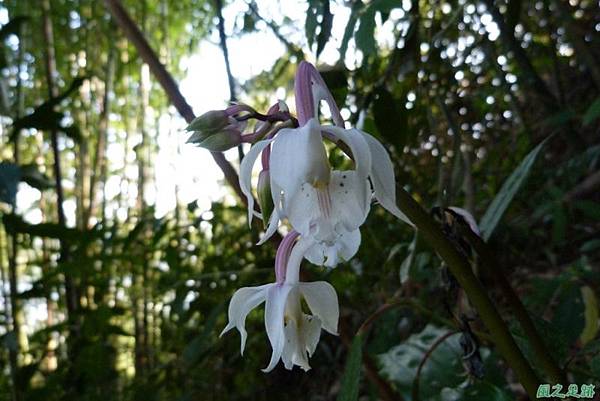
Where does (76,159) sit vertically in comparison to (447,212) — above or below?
above

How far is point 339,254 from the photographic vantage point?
360 millimetres

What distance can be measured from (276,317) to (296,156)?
12cm

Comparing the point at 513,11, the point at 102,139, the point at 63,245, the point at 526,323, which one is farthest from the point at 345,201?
the point at 102,139

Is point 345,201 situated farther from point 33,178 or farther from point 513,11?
point 33,178

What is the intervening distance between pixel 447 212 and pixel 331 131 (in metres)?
0.12

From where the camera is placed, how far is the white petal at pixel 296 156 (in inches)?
12.0

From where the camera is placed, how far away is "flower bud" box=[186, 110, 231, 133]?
0.34 m

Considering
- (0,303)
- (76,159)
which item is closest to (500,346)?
(0,303)

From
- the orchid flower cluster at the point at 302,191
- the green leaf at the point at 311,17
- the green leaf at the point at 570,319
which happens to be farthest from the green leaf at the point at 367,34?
the green leaf at the point at 570,319

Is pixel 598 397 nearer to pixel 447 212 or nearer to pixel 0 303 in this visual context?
pixel 447 212

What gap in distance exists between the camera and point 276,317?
0.38 meters

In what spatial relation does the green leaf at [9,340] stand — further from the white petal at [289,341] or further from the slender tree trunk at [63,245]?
the white petal at [289,341]

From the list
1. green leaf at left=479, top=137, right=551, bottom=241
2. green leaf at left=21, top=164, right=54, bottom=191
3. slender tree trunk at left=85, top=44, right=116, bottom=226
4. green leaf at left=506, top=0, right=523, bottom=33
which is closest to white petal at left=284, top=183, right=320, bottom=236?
green leaf at left=479, top=137, right=551, bottom=241

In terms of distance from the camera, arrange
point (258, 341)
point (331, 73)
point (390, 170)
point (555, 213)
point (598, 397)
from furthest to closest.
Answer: point (258, 341), point (555, 213), point (331, 73), point (598, 397), point (390, 170)
